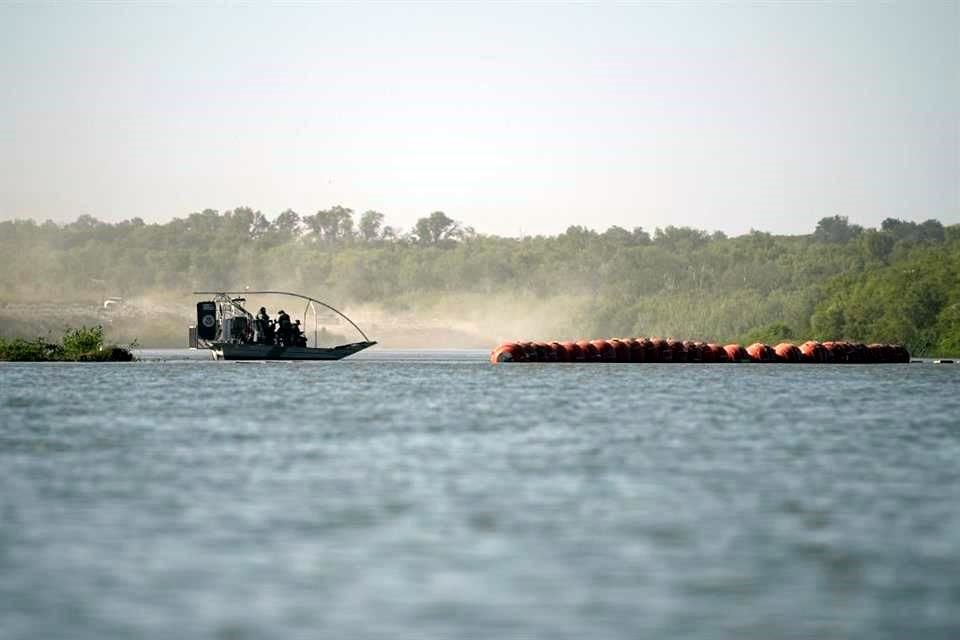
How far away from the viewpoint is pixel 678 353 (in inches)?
5300

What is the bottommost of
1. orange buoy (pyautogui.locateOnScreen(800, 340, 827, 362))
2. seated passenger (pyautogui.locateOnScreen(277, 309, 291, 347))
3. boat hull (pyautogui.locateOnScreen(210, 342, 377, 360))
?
orange buoy (pyautogui.locateOnScreen(800, 340, 827, 362))

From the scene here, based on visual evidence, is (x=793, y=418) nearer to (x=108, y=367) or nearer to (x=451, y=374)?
(x=451, y=374)

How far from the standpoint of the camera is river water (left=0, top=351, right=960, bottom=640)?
1953cm

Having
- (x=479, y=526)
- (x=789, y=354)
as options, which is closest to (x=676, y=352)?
(x=789, y=354)

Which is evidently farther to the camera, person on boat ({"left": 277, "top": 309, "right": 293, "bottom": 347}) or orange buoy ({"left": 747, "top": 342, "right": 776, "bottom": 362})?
orange buoy ({"left": 747, "top": 342, "right": 776, "bottom": 362})

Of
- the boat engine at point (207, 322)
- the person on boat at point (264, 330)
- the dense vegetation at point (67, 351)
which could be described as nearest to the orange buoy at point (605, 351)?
the person on boat at point (264, 330)

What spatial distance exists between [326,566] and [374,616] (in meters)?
3.62

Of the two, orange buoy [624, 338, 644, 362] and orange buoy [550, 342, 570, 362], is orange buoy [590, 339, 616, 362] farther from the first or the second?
orange buoy [550, 342, 570, 362]

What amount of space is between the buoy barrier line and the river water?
73941mm

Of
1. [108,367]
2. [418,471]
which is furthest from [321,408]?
[108,367]

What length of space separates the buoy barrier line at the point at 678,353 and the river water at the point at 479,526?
73941 millimetres

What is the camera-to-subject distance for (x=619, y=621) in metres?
19.2

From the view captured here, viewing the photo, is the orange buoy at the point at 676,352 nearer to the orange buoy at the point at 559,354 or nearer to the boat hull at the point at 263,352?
the orange buoy at the point at 559,354

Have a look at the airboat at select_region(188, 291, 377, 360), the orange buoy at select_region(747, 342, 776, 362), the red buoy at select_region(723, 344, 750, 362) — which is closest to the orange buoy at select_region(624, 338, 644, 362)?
the red buoy at select_region(723, 344, 750, 362)
